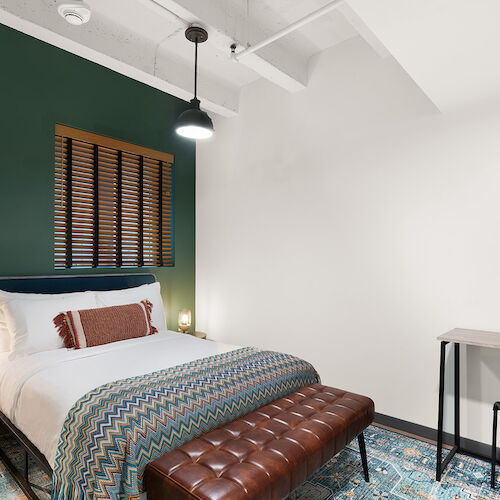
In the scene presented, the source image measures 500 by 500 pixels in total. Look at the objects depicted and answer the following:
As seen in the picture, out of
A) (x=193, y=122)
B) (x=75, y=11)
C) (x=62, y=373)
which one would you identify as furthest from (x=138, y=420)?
(x=75, y=11)

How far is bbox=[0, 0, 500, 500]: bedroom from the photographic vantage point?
211 centimetres

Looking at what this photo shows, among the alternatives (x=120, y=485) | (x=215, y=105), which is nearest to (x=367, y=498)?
(x=120, y=485)

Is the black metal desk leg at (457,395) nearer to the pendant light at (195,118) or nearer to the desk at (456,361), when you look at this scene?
the desk at (456,361)

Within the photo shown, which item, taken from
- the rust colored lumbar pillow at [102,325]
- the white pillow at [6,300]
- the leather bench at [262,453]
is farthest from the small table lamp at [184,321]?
the leather bench at [262,453]

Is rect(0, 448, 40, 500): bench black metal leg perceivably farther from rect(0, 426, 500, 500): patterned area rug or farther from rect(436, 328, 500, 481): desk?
rect(436, 328, 500, 481): desk

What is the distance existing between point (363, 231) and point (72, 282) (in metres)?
2.42

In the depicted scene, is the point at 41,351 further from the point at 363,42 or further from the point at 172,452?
the point at 363,42

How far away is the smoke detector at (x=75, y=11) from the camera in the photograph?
2102mm

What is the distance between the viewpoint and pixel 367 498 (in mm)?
1963

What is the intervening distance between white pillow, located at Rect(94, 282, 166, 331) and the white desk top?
7.23 feet

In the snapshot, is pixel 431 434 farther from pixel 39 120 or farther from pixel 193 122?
pixel 39 120

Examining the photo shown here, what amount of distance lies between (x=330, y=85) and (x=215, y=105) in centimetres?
115

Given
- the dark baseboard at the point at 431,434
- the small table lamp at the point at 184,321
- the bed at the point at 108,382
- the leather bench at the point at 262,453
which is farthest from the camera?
the small table lamp at the point at 184,321

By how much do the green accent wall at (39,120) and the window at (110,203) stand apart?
9cm
